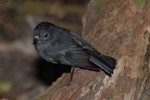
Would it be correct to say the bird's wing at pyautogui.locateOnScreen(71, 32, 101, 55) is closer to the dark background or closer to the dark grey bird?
the dark grey bird

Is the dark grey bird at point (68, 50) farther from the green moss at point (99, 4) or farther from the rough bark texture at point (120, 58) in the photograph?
the green moss at point (99, 4)

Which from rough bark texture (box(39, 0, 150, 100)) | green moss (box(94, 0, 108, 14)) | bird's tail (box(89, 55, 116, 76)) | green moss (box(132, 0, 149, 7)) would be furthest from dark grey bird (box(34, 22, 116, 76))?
green moss (box(132, 0, 149, 7))

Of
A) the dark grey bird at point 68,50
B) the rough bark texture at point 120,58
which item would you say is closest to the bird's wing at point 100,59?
the dark grey bird at point 68,50

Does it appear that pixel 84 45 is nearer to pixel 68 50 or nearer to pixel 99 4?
pixel 68 50

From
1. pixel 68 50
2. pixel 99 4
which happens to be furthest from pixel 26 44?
pixel 68 50

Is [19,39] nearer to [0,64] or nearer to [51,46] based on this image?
[0,64]

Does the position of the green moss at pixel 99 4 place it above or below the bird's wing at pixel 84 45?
above

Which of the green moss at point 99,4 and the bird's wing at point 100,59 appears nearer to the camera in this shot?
the bird's wing at point 100,59

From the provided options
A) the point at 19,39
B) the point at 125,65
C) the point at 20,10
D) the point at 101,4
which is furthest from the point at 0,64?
the point at 125,65
